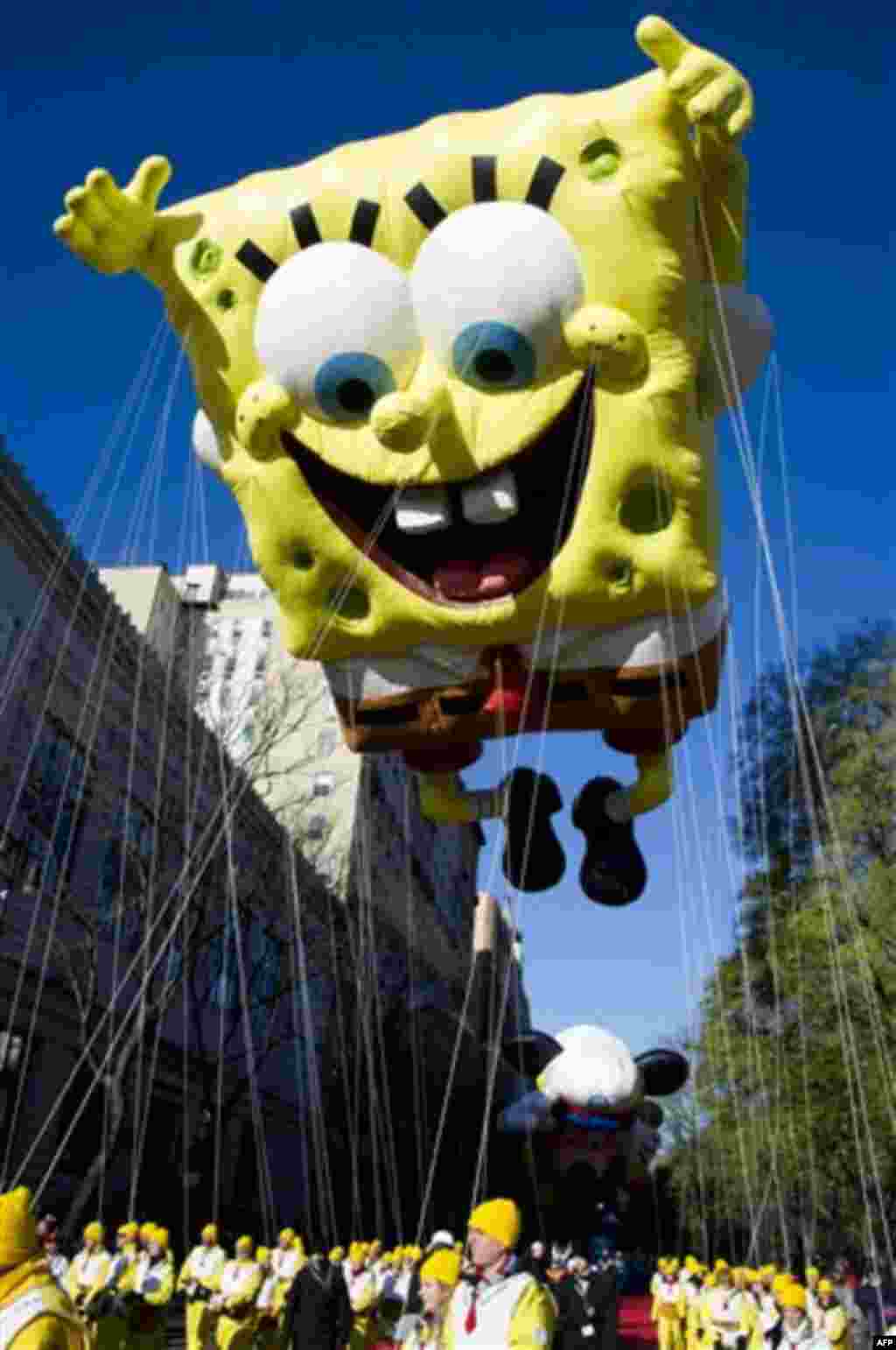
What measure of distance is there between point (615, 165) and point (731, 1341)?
11.3 m

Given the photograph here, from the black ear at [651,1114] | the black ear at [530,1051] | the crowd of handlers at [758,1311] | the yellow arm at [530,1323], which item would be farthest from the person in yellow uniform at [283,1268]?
the yellow arm at [530,1323]

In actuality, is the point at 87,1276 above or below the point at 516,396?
below

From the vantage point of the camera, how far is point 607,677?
677cm

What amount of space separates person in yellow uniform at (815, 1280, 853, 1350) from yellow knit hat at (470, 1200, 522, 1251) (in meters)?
6.81

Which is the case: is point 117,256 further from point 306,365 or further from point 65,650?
point 65,650

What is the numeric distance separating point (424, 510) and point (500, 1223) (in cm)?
396

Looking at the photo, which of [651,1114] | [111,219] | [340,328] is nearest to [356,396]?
[340,328]

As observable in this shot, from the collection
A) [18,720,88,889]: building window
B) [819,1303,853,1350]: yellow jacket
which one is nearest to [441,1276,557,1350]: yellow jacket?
[819,1303,853,1350]: yellow jacket

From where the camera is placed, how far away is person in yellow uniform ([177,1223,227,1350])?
10.6m

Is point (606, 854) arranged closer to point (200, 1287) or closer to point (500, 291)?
point (500, 291)

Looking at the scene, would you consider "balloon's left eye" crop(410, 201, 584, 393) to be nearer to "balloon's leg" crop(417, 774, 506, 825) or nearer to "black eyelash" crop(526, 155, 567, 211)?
"black eyelash" crop(526, 155, 567, 211)

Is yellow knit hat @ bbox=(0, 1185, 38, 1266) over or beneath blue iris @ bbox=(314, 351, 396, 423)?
beneath

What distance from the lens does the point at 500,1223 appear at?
3736mm

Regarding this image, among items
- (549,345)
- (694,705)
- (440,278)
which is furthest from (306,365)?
(694,705)
